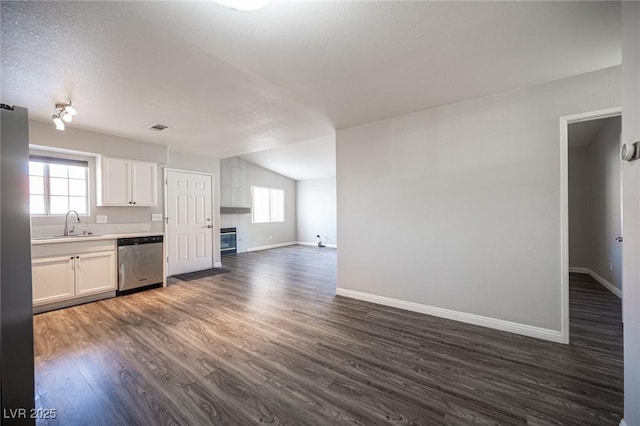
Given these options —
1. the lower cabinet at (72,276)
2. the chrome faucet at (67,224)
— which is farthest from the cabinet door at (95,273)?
the chrome faucet at (67,224)

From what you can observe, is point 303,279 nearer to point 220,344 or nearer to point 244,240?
point 220,344

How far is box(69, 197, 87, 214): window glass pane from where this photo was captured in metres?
3.98

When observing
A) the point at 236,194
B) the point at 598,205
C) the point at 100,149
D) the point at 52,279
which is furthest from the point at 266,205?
the point at 598,205

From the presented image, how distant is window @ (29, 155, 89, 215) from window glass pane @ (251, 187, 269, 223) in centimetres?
501

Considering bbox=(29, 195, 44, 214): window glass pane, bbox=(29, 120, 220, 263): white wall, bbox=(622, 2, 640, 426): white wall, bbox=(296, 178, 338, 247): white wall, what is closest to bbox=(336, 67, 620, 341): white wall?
bbox=(622, 2, 640, 426): white wall

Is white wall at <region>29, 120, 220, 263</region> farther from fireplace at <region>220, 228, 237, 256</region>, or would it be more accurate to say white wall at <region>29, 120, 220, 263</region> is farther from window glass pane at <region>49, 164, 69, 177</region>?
fireplace at <region>220, 228, 237, 256</region>

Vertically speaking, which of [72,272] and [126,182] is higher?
[126,182]

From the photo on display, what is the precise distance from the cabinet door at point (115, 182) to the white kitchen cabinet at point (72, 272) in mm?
725

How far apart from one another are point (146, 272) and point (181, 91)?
9.99 feet

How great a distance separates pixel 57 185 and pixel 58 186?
0.06 ft

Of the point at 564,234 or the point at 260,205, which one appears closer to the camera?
the point at 564,234

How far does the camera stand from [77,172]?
13.3 feet

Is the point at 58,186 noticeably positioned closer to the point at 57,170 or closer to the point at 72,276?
the point at 57,170

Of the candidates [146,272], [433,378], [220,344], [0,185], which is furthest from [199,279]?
[433,378]
